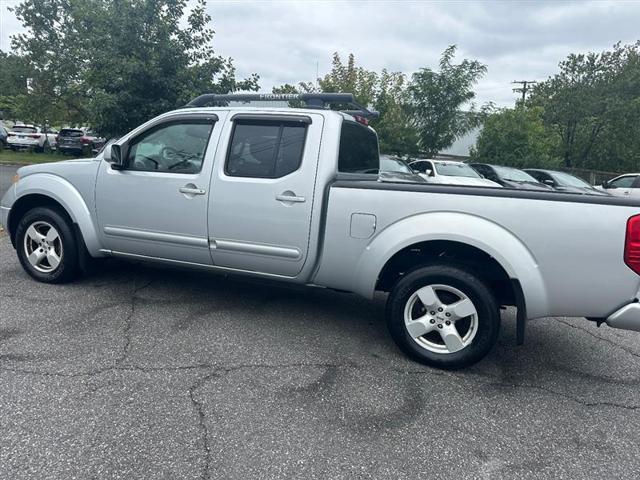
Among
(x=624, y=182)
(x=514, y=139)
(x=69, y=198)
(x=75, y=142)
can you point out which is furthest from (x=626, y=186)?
(x=75, y=142)

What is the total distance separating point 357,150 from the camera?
407cm

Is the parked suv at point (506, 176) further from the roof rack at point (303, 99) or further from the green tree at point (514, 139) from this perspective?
the roof rack at point (303, 99)

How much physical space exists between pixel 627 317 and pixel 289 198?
239 cm

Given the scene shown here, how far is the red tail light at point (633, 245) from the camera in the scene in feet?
8.78

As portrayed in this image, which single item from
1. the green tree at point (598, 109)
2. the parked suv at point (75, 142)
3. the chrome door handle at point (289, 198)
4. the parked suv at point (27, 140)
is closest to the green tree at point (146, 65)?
the chrome door handle at point (289, 198)

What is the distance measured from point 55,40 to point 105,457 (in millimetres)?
23215

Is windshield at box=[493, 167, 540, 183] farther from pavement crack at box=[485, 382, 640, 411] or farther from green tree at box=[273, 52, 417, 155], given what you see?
pavement crack at box=[485, 382, 640, 411]

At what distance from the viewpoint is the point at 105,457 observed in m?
2.18

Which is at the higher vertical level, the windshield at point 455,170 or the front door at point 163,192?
the windshield at point 455,170

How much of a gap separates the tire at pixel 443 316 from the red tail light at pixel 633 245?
820mm

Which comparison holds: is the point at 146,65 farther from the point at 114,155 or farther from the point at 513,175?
the point at 513,175

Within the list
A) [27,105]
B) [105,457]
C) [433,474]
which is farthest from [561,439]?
[27,105]

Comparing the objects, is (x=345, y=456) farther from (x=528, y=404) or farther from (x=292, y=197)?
(x=292, y=197)

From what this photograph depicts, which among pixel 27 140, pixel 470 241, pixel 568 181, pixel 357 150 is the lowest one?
pixel 470 241
